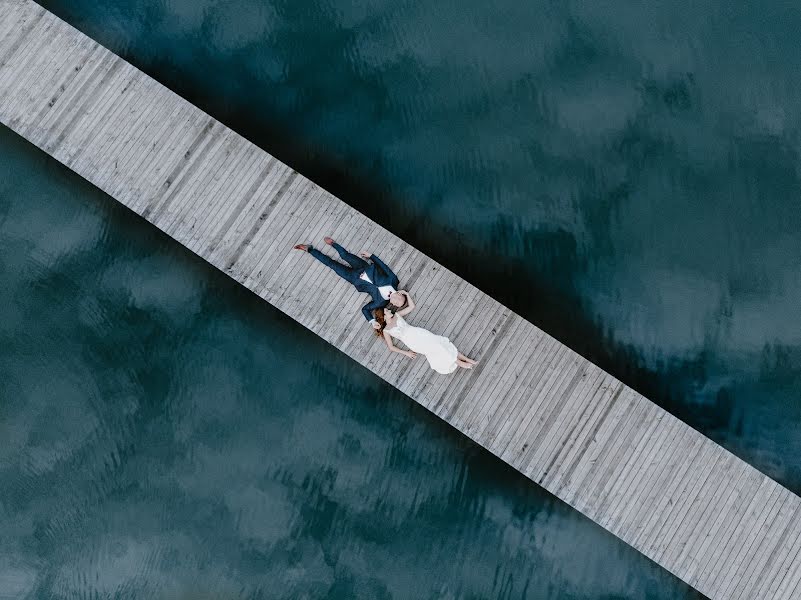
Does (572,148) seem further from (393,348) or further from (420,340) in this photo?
(393,348)

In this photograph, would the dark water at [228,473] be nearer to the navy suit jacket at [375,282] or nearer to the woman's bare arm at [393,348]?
the woman's bare arm at [393,348]

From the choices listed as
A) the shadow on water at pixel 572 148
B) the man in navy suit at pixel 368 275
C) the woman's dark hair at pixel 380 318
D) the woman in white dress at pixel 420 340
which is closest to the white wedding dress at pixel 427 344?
the woman in white dress at pixel 420 340

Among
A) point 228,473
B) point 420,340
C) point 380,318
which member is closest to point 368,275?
point 380,318

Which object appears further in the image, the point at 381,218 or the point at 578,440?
the point at 381,218

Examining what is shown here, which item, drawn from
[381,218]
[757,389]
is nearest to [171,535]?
[381,218]

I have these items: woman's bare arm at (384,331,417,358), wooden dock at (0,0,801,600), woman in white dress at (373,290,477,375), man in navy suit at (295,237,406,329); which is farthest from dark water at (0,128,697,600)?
woman in white dress at (373,290,477,375)

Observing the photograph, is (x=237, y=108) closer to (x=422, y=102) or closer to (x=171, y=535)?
(x=422, y=102)
